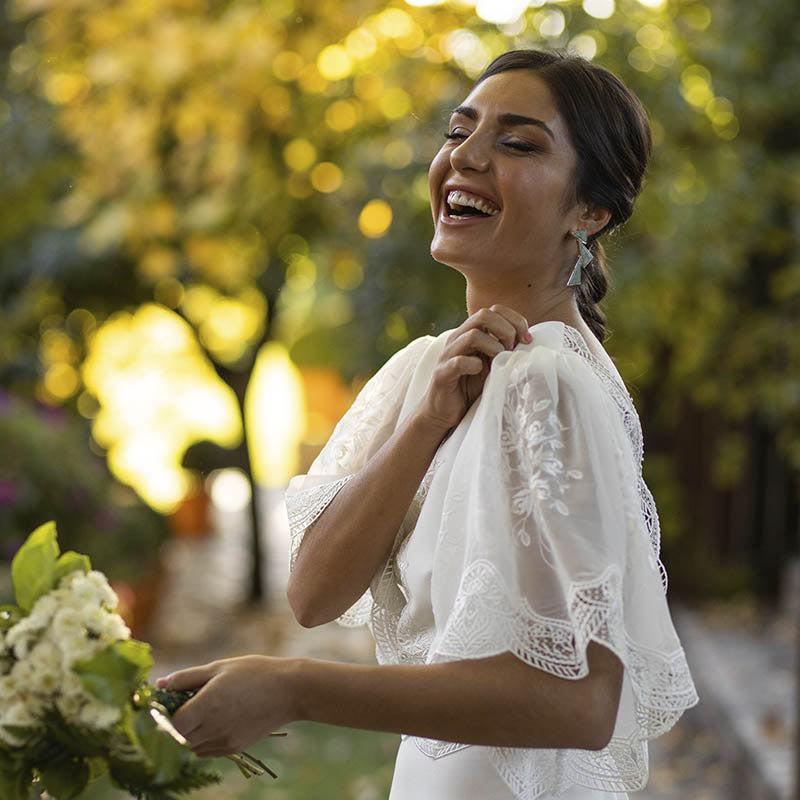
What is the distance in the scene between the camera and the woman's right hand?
1487mm

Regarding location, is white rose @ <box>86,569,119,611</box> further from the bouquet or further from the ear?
the ear

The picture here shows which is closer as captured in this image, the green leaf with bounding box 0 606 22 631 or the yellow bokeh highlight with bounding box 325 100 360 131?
the green leaf with bounding box 0 606 22 631

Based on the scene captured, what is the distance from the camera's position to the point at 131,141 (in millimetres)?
4527

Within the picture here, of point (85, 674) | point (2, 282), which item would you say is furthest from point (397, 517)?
point (2, 282)

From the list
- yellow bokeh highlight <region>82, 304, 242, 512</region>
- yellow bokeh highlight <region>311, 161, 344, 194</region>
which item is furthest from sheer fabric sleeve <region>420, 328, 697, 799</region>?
yellow bokeh highlight <region>82, 304, 242, 512</region>

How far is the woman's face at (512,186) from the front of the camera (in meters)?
1.55

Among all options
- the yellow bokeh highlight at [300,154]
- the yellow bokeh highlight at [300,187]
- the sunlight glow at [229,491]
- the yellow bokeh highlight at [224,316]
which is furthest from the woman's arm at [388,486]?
the sunlight glow at [229,491]

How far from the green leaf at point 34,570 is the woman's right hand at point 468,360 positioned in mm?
488

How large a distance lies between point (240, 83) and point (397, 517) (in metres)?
2.77

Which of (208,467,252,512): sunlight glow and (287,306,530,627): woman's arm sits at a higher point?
(287,306,530,627): woman's arm

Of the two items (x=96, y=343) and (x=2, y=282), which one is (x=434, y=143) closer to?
(x=2, y=282)

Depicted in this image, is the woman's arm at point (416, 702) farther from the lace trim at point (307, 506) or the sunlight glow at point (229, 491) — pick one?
the sunlight glow at point (229, 491)

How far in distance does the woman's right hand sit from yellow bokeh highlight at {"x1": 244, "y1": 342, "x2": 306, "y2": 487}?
13.3 meters

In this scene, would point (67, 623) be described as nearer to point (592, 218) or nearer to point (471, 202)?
point (471, 202)
